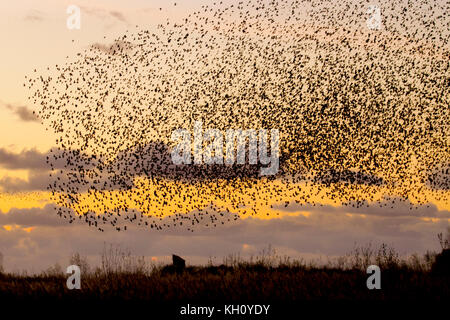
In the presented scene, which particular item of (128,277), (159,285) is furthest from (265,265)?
(159,285)

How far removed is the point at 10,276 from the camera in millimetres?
30281
